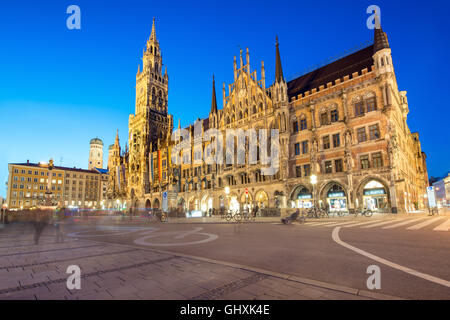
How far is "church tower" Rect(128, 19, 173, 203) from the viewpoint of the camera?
235ft

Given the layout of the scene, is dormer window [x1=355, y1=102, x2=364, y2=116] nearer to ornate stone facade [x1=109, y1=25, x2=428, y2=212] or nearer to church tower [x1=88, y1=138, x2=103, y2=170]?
ornate stone facade [x1=109, y1=25, x2=428, y2=212]

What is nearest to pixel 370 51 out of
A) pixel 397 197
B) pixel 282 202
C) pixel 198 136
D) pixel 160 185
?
pixel 397 197

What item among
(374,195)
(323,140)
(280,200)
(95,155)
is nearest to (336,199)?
(374,195)

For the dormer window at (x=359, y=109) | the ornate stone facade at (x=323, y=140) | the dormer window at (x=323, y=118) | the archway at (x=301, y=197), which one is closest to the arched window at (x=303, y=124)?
the ornate stone facade at (x=323, y=140)

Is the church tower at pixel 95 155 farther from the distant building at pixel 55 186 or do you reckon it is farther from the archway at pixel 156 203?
the archway at pixel 156 203

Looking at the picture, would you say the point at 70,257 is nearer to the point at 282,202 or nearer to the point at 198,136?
the point at 282,202

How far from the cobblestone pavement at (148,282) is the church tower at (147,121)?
66.6 m

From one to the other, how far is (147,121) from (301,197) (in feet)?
183

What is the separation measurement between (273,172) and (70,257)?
32.5 meters

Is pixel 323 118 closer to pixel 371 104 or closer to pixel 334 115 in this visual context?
pixel 334 115

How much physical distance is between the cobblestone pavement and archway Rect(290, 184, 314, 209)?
1177 inches

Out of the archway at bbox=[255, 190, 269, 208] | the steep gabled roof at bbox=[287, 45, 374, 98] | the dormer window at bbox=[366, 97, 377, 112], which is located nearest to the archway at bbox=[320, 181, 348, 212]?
the archway at bbox=[255, 190, 269, 208]

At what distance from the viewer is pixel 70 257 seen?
6.39 meters

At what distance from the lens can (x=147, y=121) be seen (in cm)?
7400
